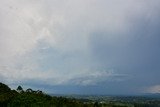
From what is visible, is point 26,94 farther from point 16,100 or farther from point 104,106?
point 104,106

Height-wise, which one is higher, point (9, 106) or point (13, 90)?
point (13, 90)

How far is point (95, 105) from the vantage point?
573 ft

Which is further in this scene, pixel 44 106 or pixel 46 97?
pixel 46 97

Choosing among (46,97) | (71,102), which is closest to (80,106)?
(71,102)

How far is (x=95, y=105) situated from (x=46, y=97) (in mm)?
24296

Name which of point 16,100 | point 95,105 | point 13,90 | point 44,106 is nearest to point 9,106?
Answer: point 16,100

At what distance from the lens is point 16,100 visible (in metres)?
156

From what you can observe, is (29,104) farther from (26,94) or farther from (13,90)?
(13,90)

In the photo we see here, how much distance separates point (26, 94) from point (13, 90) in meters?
18.0

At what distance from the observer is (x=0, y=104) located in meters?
160

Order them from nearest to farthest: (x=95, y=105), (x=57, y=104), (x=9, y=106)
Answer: (x=9, y=106) → (x=57, y=104) → (x=95, y=105)

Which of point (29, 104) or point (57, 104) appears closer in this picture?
point (29, 104)

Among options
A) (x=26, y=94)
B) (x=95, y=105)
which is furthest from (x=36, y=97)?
(x=95, y=105)

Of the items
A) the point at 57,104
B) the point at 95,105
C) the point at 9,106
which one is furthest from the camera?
the point at 95,105
